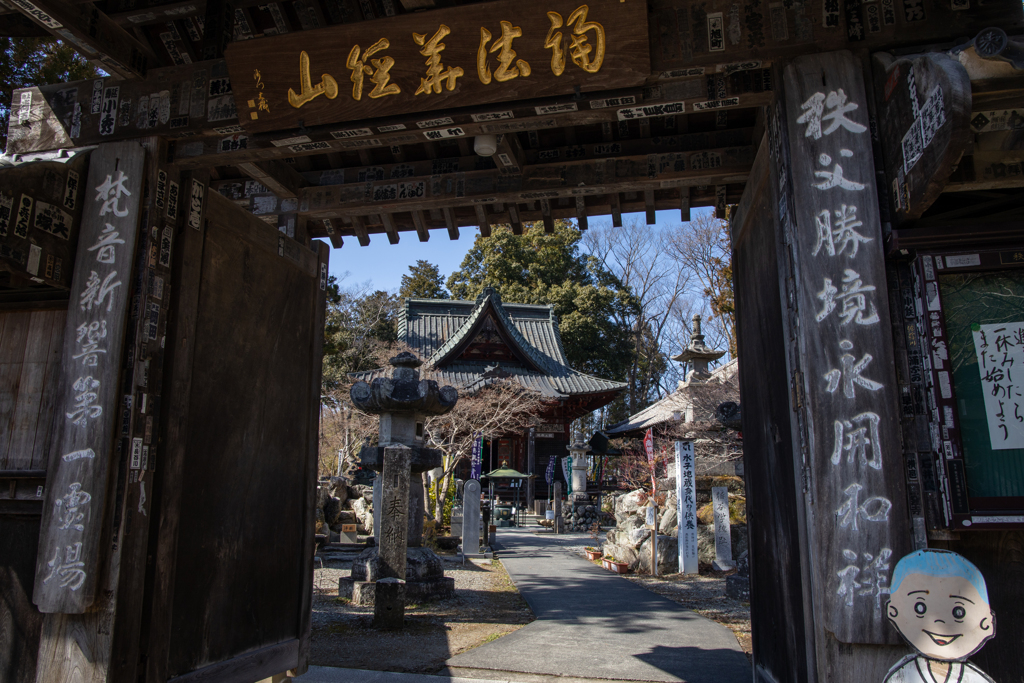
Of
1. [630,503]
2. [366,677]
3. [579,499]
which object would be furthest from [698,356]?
[366,677]

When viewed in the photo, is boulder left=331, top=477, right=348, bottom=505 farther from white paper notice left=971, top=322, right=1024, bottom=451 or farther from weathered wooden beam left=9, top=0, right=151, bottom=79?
white paper notice left=971, top=322, right=1024, bottom=451

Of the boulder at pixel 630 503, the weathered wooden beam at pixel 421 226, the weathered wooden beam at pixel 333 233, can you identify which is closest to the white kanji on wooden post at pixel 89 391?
the weathered wooden beam at pixel 333 233

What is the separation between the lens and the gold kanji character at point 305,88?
13.2 feet

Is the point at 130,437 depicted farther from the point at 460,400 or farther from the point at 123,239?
the point at 460,400

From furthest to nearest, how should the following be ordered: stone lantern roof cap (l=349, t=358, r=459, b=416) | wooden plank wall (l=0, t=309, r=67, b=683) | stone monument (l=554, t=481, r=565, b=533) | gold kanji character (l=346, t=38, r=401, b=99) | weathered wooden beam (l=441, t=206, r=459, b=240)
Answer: stone monument (l=554, t=481, r=565, b=533) < stone lantern roof cap (l=349, t=358, r=459, b=416) < weathered wooden beam (l=441, t=206, r=459, b=240) < wooden plank wall (l=0, t=309, r=67, b=683) < gold kanji character (l=346, t=38, r=401, b=99)

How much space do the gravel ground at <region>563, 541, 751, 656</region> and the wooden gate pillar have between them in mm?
3990

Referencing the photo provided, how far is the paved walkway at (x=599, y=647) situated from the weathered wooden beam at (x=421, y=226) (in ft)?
12.0

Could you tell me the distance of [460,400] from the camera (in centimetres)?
2164

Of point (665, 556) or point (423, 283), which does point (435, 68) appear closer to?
point (665, 556)

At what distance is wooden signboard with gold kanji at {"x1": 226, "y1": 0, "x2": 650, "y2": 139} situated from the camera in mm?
3576

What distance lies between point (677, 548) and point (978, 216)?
416 inches

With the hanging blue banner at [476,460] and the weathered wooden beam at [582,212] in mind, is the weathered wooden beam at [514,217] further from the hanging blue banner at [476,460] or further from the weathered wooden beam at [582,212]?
the hanging blue banner at [476,460]

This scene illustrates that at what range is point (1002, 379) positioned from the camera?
2834 millimetres

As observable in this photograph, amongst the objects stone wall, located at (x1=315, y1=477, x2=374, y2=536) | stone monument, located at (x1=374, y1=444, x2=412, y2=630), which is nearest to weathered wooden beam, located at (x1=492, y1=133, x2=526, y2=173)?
stone monument, located at (x1=374, y1=444, x2=412, y2=630)
